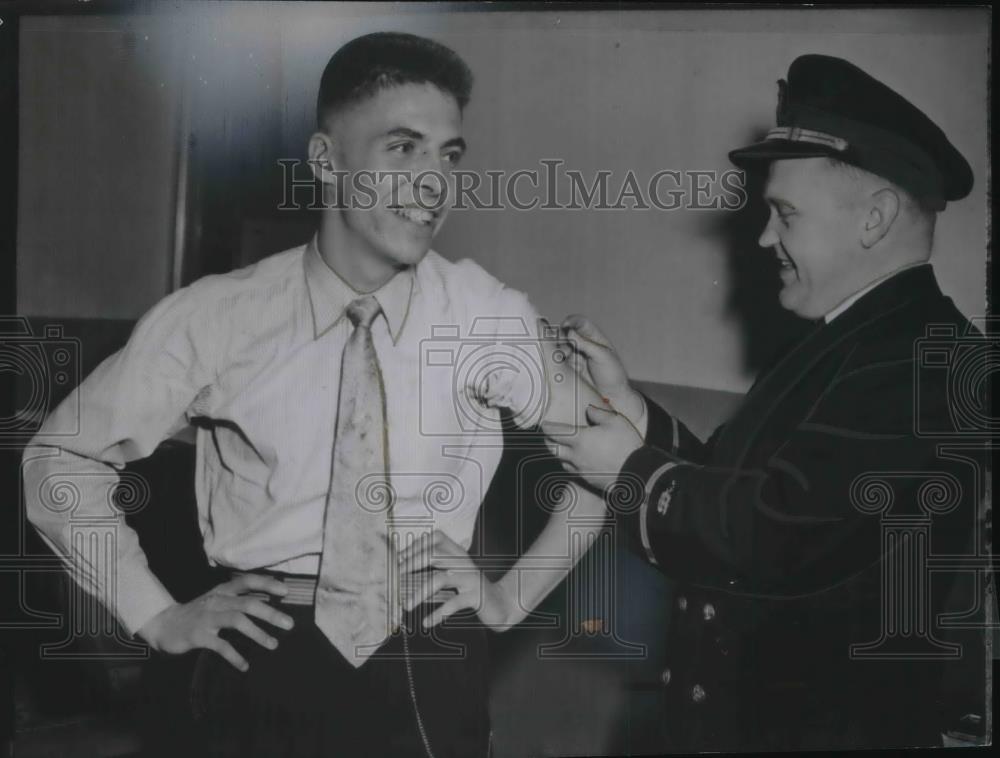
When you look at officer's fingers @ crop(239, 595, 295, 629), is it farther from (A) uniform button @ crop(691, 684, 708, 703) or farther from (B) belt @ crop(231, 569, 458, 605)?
(A) uniform button @ crop(691, 684, 708, 703)

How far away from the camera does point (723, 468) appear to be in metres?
2.71

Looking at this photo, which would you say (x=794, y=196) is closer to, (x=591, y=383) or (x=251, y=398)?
(x=591, y=383)

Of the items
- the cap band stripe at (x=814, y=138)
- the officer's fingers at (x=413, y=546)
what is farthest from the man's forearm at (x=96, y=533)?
the cap band stripe at (x=814, y=138)

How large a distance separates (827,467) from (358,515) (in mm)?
1093

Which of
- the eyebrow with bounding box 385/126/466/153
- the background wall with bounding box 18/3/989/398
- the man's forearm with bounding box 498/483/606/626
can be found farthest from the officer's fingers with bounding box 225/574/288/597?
the eyebrow with bounding box 385/126/466/153

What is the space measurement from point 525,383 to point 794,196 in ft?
2.57

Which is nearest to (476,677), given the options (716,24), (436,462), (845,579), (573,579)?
(573,579)

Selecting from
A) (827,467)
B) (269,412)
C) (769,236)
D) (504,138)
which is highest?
(504,138)

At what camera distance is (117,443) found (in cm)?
266

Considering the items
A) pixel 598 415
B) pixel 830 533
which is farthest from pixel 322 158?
pixel 830 533

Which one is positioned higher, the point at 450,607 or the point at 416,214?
the point at 416,214

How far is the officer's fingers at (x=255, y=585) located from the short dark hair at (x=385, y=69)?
1063mm

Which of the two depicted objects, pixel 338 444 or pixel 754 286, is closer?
pixel 338 444

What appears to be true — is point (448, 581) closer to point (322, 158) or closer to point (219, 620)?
point (219, 620)
